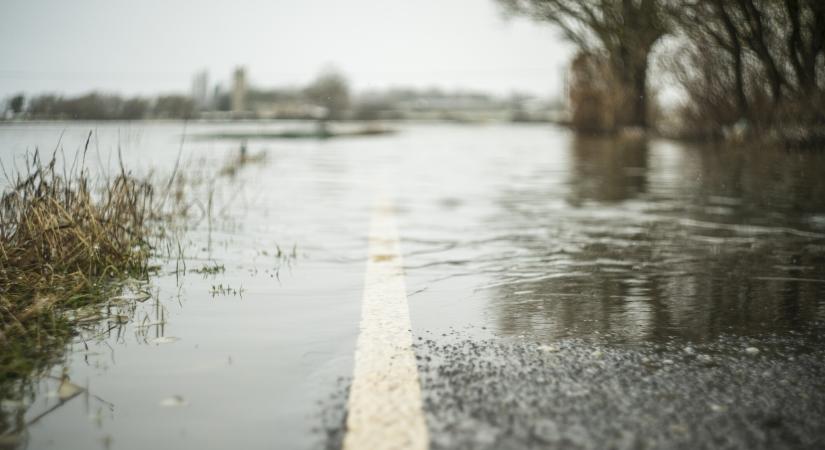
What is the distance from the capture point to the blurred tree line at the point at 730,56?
63.5 feet

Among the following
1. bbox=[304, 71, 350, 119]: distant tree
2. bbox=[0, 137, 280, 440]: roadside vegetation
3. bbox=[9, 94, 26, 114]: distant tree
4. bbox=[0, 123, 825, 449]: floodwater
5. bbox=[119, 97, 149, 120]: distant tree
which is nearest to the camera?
bbox=[0, 123, 825, 449]: floodwater

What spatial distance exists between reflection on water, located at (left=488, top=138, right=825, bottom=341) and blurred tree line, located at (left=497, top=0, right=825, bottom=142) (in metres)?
7.12

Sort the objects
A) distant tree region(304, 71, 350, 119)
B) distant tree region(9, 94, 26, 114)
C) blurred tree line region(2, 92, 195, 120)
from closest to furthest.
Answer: distant tree region(9, 94, 26, 114) → blurred tree line region(2, 92, 195, 120) → distant tree region(304, 71, 350, 119)

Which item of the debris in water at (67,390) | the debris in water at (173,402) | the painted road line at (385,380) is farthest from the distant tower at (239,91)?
the debris in water at (173,402)

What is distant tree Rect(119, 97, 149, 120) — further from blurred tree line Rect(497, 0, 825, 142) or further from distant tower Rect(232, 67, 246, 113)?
blurred tree line Rect(497, 0, 825, 142)

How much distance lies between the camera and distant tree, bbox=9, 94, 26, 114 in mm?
7305

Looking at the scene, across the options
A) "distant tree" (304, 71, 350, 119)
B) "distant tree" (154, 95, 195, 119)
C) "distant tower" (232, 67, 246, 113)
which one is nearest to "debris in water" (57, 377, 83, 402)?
"distant tree" (154, 95, 195, 119)

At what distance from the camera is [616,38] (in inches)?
1318

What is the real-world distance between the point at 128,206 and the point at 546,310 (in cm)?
360

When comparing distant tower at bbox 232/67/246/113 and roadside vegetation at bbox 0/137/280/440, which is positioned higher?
distant tower at bbox 232/67/246/113

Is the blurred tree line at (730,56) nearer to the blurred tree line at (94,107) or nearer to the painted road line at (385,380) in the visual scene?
the blurred tree line at (94,107)

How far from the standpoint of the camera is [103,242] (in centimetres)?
552

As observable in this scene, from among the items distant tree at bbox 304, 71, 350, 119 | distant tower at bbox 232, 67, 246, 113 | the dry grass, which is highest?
distant tree at bbox 304, 71, 350, 119

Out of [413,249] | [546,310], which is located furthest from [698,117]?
[546,310]
